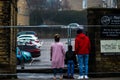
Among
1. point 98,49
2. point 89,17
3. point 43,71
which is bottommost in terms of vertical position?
point 43,71

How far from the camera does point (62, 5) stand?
95375mm

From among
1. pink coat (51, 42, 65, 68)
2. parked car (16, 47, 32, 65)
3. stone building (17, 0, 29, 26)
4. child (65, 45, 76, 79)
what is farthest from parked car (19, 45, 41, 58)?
stone building (17, 0, 29, 26)

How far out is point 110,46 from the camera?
18312 millimetres

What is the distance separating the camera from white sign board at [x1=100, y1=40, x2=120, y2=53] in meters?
18.3

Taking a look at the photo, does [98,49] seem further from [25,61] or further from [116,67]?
[25,61]

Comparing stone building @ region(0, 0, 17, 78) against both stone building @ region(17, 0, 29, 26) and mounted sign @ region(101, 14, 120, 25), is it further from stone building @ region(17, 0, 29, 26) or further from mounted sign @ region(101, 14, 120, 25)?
stone building @ region(17, 0, 29, 26)

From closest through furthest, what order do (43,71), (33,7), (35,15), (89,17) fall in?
(89,17), (43,71), (35,15), (33,7)

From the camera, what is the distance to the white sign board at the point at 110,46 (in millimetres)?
18281

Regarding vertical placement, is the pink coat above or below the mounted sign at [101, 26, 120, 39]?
below

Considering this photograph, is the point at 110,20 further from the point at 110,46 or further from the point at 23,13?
the point at 23,13

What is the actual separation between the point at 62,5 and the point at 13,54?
7795 cm

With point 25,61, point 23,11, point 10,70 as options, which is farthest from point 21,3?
point 10,70

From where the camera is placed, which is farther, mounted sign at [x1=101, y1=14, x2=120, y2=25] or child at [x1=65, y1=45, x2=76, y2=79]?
mounted sign at [x1=101, y1=14, x2=120, y2=25]

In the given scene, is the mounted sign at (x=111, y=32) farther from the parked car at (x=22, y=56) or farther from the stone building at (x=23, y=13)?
the stone building at (x=23, y=13)
